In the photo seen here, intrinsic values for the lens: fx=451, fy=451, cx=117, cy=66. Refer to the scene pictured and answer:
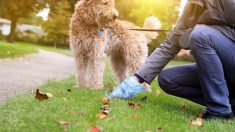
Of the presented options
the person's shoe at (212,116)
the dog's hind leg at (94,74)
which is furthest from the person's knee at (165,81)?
the dog's hind leg at (94,74)

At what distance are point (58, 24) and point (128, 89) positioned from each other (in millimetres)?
44706

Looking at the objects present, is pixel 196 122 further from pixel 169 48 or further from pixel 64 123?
pixel 64 123

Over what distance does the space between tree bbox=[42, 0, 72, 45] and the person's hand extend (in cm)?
4080

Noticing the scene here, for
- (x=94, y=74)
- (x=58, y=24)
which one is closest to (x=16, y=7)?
(x=94, y=74)

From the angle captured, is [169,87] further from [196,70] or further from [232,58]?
[232,58]

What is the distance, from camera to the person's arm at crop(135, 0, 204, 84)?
505 centimetres

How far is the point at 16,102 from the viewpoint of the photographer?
499cm

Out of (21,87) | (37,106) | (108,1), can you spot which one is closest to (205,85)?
(37,106)

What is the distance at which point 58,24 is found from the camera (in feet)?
162

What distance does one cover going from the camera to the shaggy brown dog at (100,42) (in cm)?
663

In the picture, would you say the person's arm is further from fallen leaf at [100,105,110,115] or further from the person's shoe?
the person's shoe

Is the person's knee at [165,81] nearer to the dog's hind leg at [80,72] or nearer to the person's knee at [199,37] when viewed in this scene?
the person's knee at [199,37]

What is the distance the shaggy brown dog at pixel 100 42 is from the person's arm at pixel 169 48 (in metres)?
1.57

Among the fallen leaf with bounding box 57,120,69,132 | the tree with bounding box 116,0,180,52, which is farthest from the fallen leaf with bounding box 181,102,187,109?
the tree with bounding box 116,0,180,52
